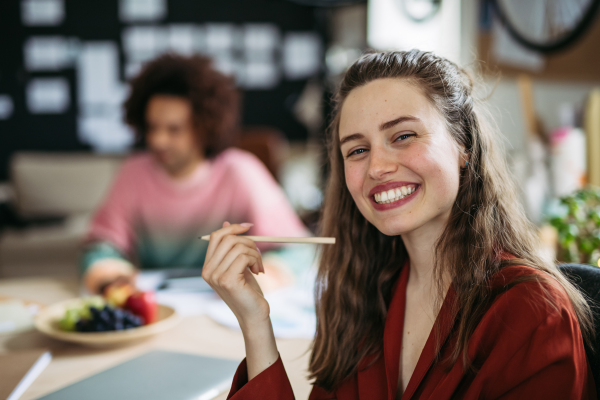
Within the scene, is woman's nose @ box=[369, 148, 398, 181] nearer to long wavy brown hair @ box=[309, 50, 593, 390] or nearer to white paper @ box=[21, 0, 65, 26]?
long wavy brown hair @ box=[309, 50, 593, 390]

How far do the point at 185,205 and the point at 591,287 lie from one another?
1.77 m

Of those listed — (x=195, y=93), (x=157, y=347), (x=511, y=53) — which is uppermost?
(x=511, y=53)

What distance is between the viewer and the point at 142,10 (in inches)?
205

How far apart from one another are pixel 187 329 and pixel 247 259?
48 cm

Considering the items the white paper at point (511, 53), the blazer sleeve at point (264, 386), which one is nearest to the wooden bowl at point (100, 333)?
the blazer sleeve at point (264, 386)

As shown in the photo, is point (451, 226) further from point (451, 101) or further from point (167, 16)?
point (167, 16)

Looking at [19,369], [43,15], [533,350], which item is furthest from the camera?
[43,15]

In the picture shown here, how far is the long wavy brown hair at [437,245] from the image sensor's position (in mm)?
791

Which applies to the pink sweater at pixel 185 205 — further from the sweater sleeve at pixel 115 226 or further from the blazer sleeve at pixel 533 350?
the blazer sleeve at pixel 533 350

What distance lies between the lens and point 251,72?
17.9 feet

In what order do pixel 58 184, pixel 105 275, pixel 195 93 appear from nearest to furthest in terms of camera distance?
pixel 105 275
pixel 195 93
pixel 58 184

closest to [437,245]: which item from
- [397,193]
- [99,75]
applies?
[397,193]

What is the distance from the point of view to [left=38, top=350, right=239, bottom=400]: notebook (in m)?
0.90

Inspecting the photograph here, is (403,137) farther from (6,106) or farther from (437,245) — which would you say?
(6,106)
